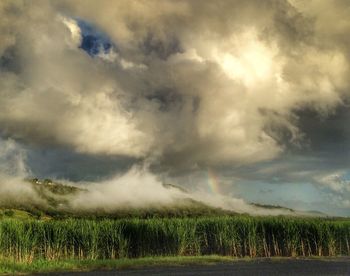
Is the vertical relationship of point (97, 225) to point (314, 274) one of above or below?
above

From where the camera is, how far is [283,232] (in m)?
61.1

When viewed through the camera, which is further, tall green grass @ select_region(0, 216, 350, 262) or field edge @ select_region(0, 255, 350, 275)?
tall green grass @ select_region(0, 216, 350, 262)

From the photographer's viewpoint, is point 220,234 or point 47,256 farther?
point 220,234

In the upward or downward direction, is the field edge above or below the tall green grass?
below

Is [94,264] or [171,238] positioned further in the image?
[171,238]

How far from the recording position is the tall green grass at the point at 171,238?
55.2m

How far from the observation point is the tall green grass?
55.2m

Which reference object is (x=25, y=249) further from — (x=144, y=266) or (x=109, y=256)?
(x=144, y=266)

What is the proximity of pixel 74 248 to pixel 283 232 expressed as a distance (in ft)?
74.5

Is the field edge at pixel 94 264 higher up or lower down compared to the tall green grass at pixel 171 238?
lower down

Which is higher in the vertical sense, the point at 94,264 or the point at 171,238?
the point at 171,238

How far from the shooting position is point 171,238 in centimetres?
5916

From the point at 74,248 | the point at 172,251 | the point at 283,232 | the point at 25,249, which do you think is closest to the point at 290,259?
the point at 283,232

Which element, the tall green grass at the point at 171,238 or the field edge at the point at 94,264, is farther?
the tall green grass at the point at 171,238
